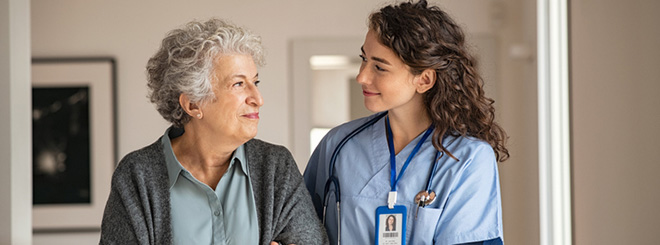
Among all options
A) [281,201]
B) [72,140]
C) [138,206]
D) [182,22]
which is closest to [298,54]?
[182,22]

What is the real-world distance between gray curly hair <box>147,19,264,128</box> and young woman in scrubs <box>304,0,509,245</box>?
1.20 feet

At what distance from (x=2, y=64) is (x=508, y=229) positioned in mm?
2920

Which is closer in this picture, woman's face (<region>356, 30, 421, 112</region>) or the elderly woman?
the elderly woman

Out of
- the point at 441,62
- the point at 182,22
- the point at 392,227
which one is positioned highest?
the point at 182,22

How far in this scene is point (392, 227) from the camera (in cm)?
190

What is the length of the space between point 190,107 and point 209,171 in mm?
179

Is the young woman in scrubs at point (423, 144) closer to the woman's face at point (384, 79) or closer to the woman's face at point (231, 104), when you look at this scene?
the woman's face at point (384, 79)

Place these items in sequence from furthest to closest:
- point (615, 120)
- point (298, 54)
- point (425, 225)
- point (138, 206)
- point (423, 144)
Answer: point (298, 54) < point (615, 120) < point (423, 144) < point (425, 225) < point (138, 206)

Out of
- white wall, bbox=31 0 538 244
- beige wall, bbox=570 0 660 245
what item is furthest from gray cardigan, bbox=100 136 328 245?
white wall, bbox=31 0 538 244

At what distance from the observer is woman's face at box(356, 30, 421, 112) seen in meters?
1.93

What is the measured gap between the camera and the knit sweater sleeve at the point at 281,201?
1.82 m

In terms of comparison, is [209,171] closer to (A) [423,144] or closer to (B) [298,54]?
(A) [423,144]

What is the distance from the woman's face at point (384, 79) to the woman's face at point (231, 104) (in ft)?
1.05

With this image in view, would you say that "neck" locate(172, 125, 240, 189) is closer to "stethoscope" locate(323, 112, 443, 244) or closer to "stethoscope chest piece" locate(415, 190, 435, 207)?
"stethoscope" locate(323, 112, 443, 244)
